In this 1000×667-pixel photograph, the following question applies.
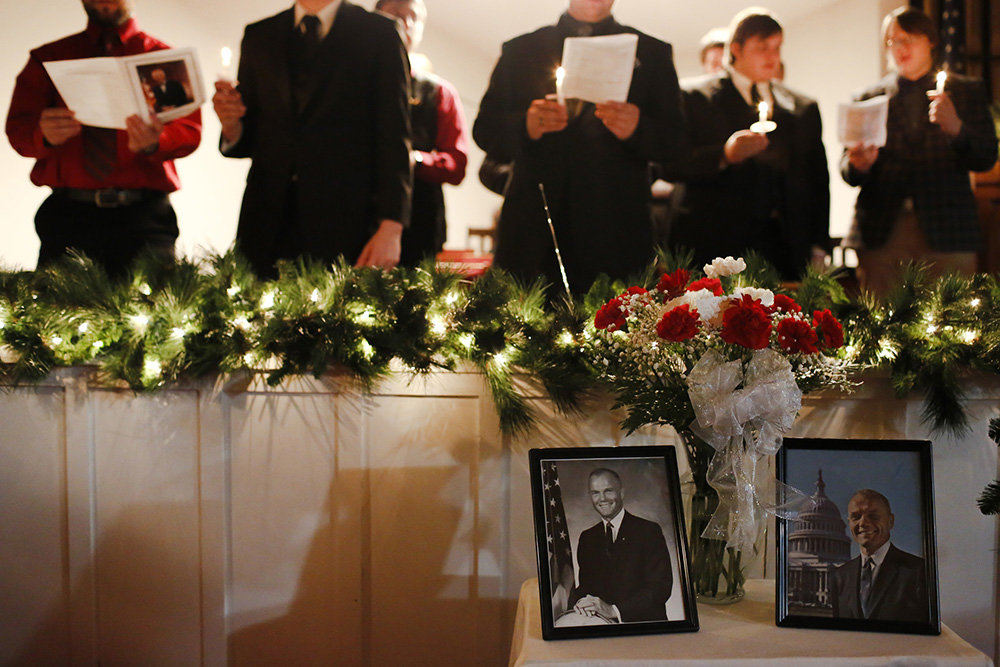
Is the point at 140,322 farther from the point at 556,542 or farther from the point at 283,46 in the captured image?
the point at 556,542

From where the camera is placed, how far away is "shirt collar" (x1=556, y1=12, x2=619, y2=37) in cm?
187

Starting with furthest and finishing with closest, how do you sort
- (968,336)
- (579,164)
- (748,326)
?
(579,164) → (968,336) → (748,326)

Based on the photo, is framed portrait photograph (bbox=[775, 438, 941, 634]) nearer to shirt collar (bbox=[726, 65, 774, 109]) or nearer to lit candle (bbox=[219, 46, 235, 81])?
shirt collar (bbox=[726, 65, 774, 109])

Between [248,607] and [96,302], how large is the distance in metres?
0.75

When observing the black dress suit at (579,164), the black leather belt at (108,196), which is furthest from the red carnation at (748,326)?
the black leather belt at (108,196)

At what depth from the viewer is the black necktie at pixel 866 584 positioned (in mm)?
1147

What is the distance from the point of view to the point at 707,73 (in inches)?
74.1

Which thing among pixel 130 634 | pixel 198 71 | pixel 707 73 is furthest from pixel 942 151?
pixel 130 634

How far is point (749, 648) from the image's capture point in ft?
3.59

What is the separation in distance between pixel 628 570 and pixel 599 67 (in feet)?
4.07

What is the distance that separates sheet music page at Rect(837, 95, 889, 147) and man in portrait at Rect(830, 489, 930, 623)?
110 cm

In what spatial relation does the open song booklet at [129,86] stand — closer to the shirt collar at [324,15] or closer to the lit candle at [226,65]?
the lit candle at [226,65]

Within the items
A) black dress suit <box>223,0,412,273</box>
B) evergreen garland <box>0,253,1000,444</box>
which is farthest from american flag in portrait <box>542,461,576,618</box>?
black dress suit <box>223,0,412,273</box>

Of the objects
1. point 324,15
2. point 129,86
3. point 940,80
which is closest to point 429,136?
point 324,15
